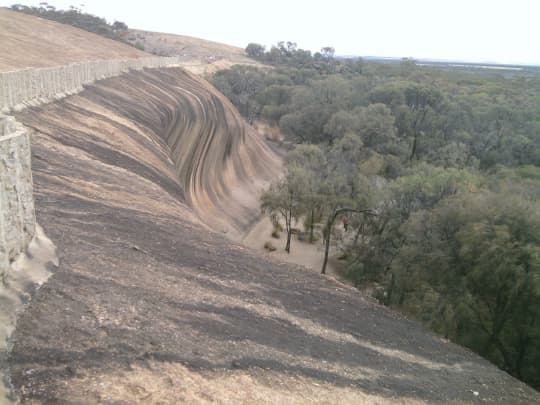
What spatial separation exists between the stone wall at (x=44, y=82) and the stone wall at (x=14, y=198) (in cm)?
842

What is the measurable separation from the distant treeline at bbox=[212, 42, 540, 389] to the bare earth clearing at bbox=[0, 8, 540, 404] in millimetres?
3582

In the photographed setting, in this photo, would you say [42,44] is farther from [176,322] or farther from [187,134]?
[176,322]

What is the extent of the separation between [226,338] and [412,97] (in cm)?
4783

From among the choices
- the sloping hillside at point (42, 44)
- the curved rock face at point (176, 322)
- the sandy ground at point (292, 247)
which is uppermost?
the sloping hillside at point (42, 44)

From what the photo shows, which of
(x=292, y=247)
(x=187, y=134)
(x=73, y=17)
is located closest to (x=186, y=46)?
(x=73, y=17)

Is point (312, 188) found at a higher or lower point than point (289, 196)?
higher

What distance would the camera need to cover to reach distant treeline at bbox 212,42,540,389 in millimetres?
14047

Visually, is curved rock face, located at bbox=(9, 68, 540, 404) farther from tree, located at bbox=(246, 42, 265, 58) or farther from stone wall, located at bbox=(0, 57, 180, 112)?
tree, located at bbox=(246, 42, 265, 58)

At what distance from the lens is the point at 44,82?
61.5 feet

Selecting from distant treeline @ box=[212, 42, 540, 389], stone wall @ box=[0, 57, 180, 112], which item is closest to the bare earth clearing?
stone wall @ box=[0, 57, 180, 112]

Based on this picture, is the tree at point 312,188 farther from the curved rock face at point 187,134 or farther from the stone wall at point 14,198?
the stone wall at point 14,198

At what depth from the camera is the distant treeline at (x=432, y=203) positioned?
1405 cm

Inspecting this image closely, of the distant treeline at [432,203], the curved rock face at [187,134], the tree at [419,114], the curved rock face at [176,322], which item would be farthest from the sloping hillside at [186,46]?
the curved rock face at [176,322]

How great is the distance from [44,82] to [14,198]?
13.0 m
